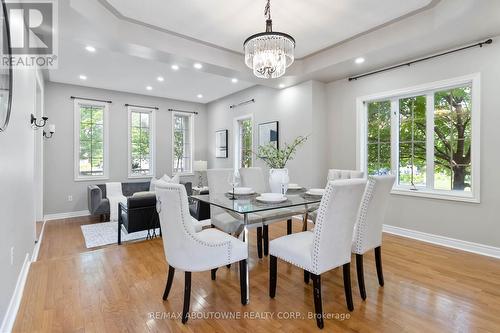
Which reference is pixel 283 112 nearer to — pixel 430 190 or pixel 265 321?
pixel 430 190

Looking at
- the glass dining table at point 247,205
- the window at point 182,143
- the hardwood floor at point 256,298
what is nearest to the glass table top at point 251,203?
the glass dining table at point 247,205

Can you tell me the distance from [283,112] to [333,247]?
3.73m

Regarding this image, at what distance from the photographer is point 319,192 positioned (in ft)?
9.21

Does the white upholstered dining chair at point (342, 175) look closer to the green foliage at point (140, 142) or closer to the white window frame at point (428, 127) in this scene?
the white window frame at point (428, 127)

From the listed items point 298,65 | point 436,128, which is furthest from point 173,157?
point 436,128

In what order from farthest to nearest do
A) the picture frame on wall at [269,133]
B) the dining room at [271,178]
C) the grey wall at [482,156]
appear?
the picture frame on wall at [269,133] → the grey wall at [482,156] → the dining room at [271,178]

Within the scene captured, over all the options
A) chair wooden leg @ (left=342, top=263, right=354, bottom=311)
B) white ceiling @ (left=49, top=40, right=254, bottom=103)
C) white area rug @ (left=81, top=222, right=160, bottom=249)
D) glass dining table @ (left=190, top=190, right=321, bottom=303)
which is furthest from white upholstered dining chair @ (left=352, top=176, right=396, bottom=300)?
white area rug @ (left=81, top=222, right=160, bottom=249)

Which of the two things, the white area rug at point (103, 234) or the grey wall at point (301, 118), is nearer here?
the white area rug at point (103, 234)

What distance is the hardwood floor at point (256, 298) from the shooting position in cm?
181

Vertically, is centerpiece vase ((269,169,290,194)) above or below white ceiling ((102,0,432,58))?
below

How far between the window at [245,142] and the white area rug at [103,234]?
8.98ft

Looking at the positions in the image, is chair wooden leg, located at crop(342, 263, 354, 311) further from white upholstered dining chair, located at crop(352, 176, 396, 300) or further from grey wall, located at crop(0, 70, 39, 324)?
grey wall, located at crop(0, 70, 39, 324)

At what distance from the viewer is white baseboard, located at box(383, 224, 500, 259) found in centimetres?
312

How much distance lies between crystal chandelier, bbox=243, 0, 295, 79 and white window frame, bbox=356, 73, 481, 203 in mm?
2133
